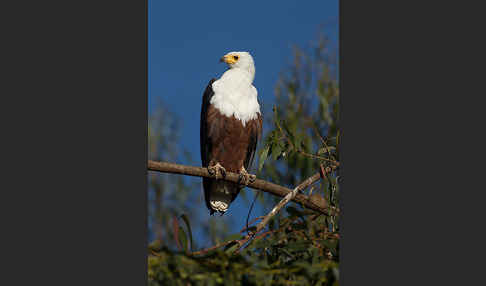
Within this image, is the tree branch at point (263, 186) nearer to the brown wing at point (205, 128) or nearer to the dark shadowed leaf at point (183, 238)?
the dark shadowed leaf at point (183, 238)

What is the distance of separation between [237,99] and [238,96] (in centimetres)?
2

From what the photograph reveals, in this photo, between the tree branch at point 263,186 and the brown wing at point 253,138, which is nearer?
the tree branch at point 263,186

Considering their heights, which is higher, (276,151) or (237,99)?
(237,99)

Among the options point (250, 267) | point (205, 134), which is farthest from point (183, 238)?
point (205, 134)

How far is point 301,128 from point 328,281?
1.04 m

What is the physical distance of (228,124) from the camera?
4109 millimetres

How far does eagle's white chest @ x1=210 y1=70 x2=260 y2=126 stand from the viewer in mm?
4059

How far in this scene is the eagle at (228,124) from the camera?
404 cm

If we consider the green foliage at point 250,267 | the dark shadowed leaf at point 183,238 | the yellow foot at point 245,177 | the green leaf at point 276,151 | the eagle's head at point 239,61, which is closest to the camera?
the green foliage at point 250,267

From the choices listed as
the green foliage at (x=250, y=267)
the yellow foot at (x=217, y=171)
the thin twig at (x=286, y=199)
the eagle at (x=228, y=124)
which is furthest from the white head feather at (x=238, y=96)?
the green foliage at (x=250, y=267)

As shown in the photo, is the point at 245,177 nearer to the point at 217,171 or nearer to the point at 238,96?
the point at 217,171

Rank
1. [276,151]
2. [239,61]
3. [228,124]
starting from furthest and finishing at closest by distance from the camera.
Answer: [228,124] → [239,61] → [276,151]

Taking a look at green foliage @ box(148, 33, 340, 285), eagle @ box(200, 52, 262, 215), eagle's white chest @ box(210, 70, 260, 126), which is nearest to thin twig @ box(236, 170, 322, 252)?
green foliage @ box(148, 33, 340, 285)

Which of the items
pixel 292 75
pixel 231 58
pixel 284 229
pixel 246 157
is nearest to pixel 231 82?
pixel 231 58
